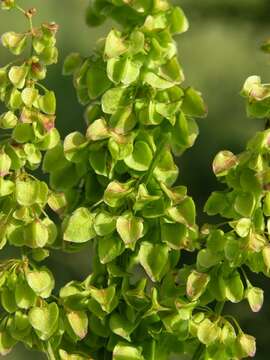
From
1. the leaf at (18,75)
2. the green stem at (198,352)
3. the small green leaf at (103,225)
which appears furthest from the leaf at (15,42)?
the green stem at (198,352)

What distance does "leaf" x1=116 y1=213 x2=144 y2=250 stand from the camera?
585 mm

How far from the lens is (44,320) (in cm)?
60

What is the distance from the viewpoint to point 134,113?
604 millimetres

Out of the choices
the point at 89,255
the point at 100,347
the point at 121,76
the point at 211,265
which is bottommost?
the point at 89,255

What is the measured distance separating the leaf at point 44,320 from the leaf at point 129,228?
69 mm

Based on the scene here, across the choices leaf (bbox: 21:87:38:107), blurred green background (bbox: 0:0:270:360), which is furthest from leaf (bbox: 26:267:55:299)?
blurred green background (bbox: 0:0:270:360)

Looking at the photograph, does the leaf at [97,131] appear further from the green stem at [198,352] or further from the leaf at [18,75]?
the green stem at [198,352]

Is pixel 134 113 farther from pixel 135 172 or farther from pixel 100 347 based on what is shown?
pixel 100 347

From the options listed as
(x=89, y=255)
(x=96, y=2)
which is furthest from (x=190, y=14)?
(x=96, y=2)

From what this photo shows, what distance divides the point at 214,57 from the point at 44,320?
3.24 feet

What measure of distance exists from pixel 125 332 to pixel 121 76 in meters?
0.17

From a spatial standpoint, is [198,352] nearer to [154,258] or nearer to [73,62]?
[154,258]

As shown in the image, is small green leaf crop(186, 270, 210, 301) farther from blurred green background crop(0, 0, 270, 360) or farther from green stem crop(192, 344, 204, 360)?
blurred green background crop(0, 0, 270, 360)

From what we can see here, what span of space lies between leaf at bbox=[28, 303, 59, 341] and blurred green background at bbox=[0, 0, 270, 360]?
905 millimetres
